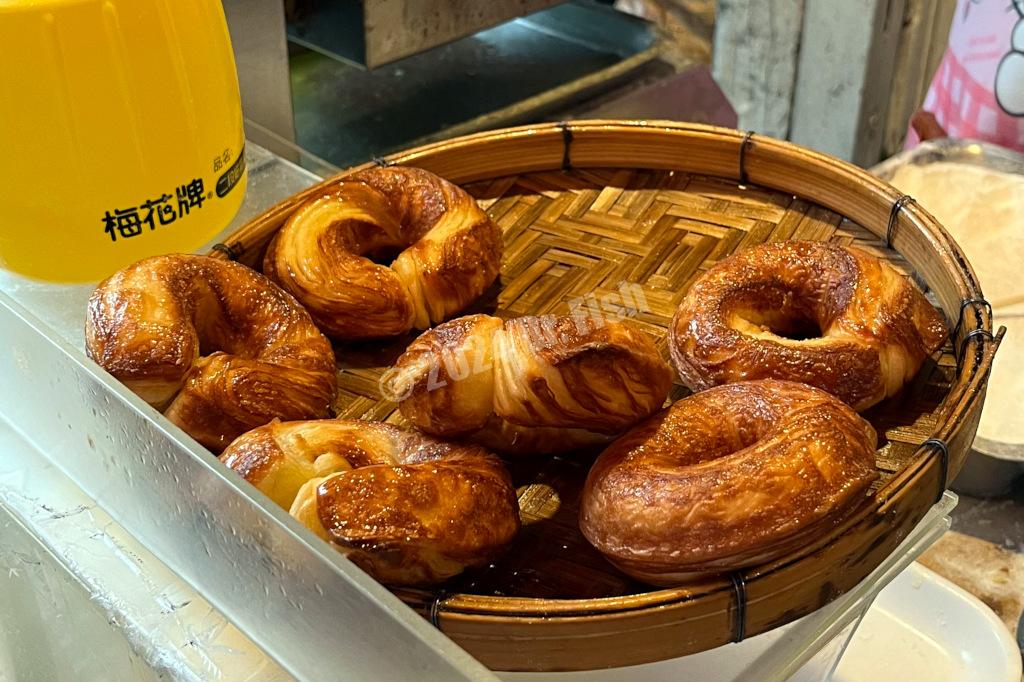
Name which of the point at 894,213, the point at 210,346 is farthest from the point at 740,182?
the point at 210,346

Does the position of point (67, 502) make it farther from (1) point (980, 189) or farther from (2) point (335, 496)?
(1) point (980, 189)

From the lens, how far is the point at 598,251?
96 centimetres

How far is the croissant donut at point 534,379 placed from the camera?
0.64 meters

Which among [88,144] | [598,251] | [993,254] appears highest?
[88,144]

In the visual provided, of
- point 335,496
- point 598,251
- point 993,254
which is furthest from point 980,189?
point 335,496

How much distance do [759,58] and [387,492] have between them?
174 centimetres

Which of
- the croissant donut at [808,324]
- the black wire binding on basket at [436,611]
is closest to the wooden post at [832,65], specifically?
the croissant donut at [808,324]

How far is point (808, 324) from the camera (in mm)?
848

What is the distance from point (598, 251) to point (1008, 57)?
3.36 feet

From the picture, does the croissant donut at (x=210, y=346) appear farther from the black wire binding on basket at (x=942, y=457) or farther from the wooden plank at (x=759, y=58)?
the wooden plank at (x=759, y=58)

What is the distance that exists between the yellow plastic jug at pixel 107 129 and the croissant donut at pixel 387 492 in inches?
12.5

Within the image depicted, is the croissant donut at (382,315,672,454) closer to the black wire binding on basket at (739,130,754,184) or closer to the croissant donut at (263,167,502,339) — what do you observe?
the croissant donut at (263,167,502,339)

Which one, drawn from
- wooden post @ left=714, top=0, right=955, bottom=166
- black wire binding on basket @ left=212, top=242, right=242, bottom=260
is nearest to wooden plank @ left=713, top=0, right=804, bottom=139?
wooden post @ left=714, top=0, right=955, bottom=166

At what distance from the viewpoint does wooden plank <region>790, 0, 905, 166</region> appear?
186 centimetres
